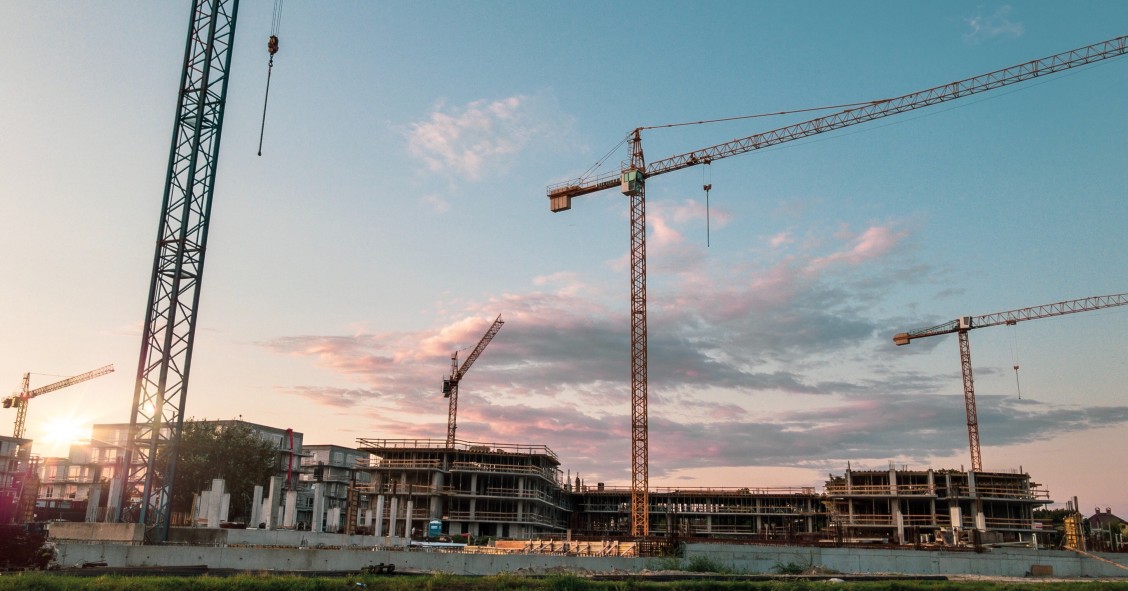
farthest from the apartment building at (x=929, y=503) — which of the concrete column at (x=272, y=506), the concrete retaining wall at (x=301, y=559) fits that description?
the concrete column at (x=272, y=506)

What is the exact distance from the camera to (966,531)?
79625 millimetres

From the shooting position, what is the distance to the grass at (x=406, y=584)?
33.4 m

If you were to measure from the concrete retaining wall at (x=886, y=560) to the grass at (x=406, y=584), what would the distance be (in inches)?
524

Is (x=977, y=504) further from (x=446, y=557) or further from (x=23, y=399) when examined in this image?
(x=23, y=399)

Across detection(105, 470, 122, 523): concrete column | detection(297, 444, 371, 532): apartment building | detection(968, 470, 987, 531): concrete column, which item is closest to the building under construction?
detection(968, 470, 987, 531): concrete column

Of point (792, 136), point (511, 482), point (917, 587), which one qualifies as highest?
point (792, 136)

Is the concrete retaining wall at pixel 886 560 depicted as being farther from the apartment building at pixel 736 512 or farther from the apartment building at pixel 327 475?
the apartment building at pixel 327 475

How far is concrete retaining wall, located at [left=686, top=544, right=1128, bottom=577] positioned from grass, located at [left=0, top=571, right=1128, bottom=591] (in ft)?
43.7

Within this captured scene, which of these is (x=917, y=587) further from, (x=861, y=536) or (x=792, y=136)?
(x=792, y=136)

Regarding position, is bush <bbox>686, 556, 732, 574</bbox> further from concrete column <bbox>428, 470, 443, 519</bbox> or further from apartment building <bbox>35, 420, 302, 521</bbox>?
apartment building <bbox>35, 420, 302, 521</bbox>

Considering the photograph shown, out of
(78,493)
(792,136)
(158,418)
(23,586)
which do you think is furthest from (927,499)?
A: (78,493)

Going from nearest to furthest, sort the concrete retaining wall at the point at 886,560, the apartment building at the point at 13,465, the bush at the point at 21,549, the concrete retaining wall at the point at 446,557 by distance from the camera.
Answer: the bush at the point at 21,549, the concrete retaining wall at the point at 446,557, the concrete retaining wall at the point at 886,560, the apartment building at the point at 13,465

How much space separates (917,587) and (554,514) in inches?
2875

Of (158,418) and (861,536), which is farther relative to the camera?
(861,536)
